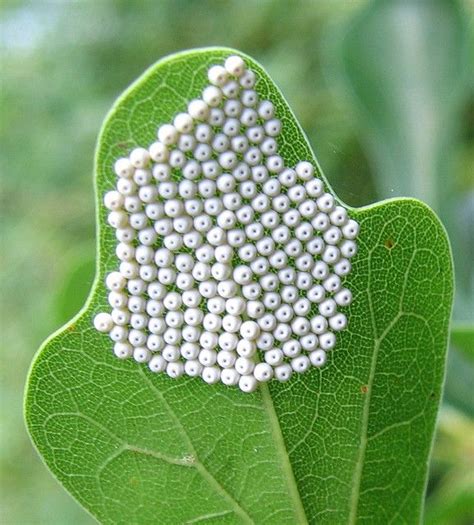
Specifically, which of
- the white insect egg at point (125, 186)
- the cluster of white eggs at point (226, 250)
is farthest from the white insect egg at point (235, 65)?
the white insect egg at point (125, 186)

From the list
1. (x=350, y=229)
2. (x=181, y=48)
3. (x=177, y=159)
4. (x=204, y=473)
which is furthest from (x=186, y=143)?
(x=181, y=48)

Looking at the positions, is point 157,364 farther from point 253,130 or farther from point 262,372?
point 253,130

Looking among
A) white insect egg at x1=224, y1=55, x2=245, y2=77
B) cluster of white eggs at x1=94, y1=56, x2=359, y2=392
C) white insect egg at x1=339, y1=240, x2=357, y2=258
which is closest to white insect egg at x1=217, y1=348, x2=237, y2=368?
cluster of white eggs at x1=94, y1=56, x2=359, y2=392

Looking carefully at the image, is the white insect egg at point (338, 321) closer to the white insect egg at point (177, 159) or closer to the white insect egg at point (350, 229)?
the white insect egg at point (350, 229)

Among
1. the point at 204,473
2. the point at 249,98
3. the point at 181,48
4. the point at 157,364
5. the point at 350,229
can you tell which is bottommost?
the point at 204,473

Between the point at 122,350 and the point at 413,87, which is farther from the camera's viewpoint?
the point at 413,87

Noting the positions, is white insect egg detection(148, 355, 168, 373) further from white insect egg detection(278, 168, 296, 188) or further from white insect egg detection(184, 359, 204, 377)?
white insect egg detection(278, 168, 296, 188)
